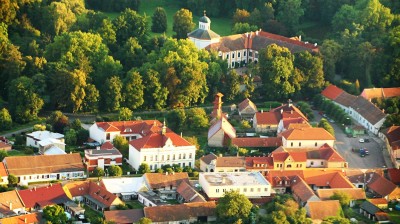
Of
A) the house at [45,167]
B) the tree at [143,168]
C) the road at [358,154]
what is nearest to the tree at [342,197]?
the road at [358,154]

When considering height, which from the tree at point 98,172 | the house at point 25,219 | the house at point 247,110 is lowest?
the house at point 25,219

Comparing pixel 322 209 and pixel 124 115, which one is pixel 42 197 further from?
→ pixel 322 209

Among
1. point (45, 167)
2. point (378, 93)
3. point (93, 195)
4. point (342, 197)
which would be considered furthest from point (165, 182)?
point (378, 93)

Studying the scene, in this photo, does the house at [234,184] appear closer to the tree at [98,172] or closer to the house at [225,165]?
the house at [225,165]

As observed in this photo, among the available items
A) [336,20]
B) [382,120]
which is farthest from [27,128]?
[336,20]

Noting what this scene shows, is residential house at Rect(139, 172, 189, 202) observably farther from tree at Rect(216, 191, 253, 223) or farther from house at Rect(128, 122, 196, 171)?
tree at Rect(216, 191, 253, 223)

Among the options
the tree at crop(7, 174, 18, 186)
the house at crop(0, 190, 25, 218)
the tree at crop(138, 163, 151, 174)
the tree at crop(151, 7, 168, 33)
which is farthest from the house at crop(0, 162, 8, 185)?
the tree at crop(151, 7, 168, 33)
